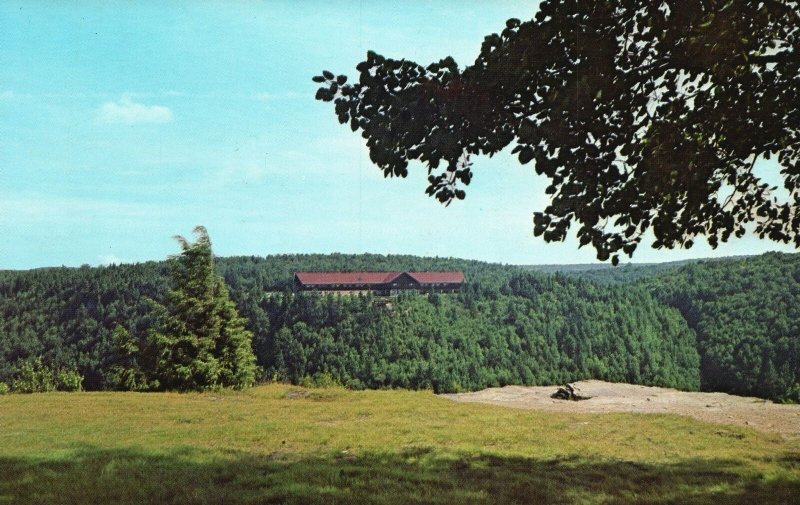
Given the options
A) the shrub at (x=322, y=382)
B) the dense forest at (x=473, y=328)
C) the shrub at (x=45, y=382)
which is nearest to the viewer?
the shrub at (x=322, y=382)

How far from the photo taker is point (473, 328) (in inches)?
4392

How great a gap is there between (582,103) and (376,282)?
10715 centimetres

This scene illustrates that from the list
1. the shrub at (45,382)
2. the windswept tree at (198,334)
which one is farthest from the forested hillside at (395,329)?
the windswept tree at (198,334)

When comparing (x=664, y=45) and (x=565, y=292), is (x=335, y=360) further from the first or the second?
(x=664, y=45)

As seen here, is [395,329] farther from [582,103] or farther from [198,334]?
[582,103]

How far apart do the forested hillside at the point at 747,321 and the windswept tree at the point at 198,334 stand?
253 ft

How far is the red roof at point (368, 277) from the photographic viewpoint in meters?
104

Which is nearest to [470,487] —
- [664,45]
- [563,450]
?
[563,450]

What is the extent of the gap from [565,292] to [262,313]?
2747 inches

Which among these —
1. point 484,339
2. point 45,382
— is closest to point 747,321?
point 484,339

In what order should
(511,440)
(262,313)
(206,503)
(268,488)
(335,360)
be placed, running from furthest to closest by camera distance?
(262,313) < (335,360) < (511,440) < (268,488) < (206,503)

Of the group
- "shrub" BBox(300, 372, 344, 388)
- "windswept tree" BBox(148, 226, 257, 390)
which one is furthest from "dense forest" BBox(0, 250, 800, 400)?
"windswept tree" BBox(148, 226, 257, 390)

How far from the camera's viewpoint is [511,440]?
15.0 m

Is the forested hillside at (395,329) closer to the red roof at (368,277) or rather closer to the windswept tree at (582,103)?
the red roof at (368,277)
